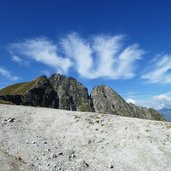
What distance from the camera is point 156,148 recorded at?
105 ft

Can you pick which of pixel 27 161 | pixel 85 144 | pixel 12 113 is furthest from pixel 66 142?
pixel 12 113

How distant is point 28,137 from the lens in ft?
108

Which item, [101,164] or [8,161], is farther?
[101,164]

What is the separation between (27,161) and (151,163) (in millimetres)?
11817

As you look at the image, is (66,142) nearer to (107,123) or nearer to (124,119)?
(107,123)

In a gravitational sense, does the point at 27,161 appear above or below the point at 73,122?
below

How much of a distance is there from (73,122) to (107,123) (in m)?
4.43

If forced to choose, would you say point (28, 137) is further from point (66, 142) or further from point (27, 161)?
point (27, 161)

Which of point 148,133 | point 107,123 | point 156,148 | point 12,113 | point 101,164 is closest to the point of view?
point 101,164

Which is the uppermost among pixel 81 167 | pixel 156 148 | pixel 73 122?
pixel 73 122

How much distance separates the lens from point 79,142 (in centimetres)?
3288

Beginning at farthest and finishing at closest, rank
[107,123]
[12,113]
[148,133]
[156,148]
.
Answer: [12,113], [107,123], [148,133], [156,148]

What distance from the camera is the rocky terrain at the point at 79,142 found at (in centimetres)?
2750

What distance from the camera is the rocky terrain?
27500 millimetres
